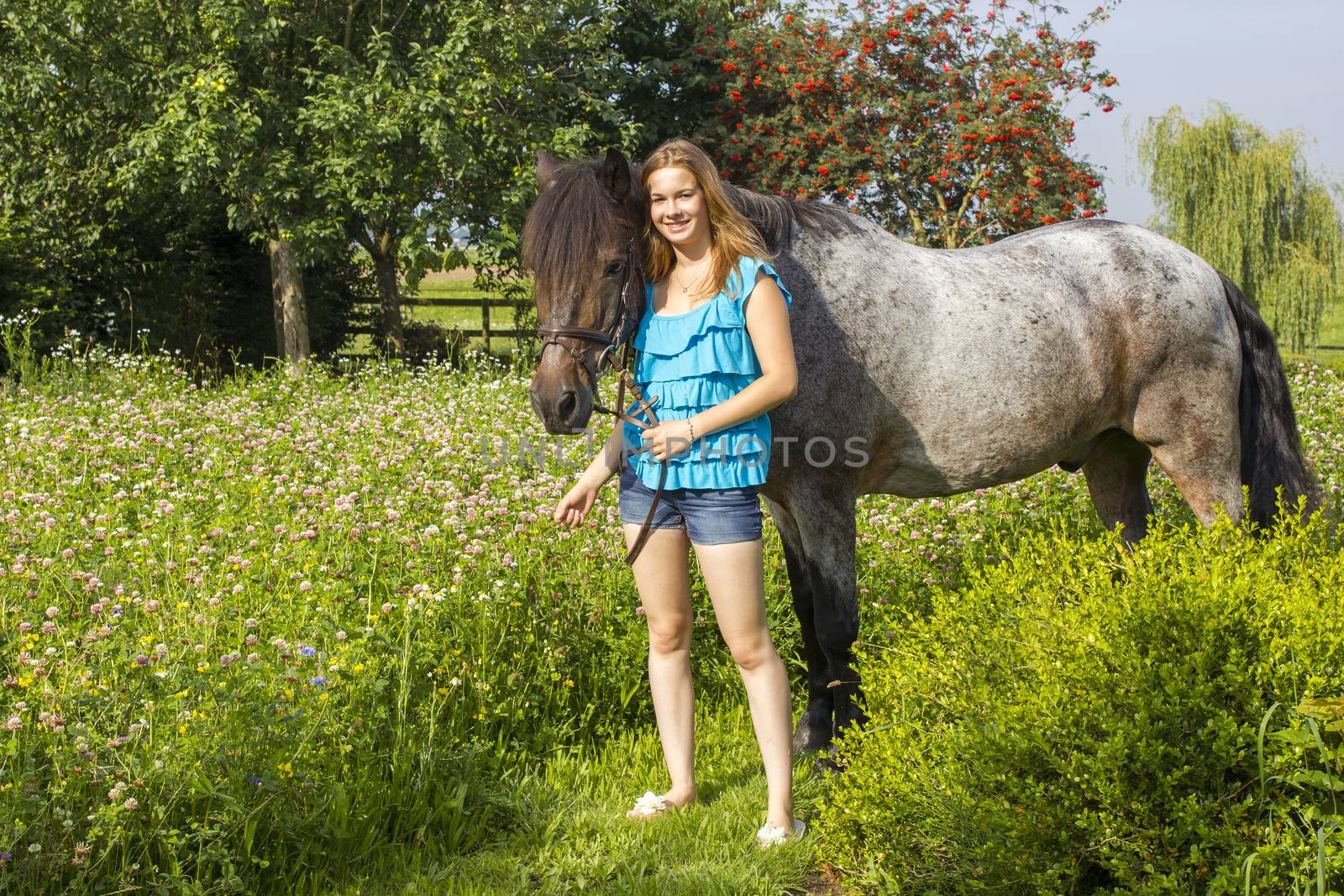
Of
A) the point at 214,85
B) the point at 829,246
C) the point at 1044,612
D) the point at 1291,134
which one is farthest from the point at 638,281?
the point at 1291,134

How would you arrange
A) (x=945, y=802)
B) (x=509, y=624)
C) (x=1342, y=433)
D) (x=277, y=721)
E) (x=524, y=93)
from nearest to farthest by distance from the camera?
(x=945, y=802), (x=277, y=721), (x=509, y=624), (x=1342, y=433), (x=524, y=93)

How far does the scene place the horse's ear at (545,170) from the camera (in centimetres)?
324

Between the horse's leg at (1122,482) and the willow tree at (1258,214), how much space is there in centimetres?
1831

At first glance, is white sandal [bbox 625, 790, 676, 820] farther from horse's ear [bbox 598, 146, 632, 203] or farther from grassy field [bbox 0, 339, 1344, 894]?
horse's ear [bbox 598, 146, 632, 203]

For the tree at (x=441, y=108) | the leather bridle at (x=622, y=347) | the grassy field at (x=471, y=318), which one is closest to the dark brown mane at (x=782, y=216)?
the leather bridle at (x=622, y=347)

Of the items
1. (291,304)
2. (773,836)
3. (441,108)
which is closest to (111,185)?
(291,304)

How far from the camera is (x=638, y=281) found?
125 inches

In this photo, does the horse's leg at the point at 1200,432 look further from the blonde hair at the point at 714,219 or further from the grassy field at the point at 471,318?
the grassy field at the point at 471,318

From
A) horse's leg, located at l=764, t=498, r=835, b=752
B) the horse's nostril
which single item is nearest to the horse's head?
the horse's nostril

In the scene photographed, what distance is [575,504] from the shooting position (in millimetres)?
3301

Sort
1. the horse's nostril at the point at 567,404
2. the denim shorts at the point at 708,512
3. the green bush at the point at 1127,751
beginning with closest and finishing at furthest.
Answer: the green bush at the point at 1127,751
the horse's nostril at the point at 567,404
the denim shorts at the point at 708,512

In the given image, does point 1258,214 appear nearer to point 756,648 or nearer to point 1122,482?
point 1122,482

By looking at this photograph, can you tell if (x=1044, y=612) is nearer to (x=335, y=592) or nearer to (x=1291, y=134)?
(x=335, y=592)

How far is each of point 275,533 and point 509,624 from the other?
1.07 meters
